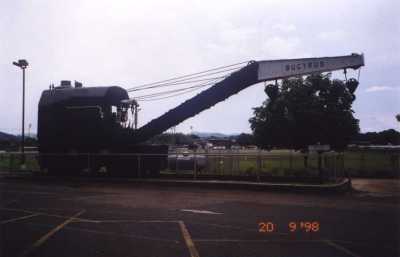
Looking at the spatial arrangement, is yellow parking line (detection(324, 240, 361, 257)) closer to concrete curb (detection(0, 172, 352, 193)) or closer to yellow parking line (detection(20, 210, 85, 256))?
yellow parking line (detection(20, 210, 85, 256))

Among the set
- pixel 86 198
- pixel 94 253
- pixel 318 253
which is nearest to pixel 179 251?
pixel 94 253

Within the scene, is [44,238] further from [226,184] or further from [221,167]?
[221,167]

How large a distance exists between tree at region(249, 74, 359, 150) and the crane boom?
12940mm

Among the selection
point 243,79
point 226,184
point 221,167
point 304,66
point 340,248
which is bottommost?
point 340,248

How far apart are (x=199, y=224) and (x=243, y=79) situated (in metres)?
12.1

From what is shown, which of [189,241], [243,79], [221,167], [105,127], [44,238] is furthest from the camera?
[221,167]

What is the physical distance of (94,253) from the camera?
24.5 ft

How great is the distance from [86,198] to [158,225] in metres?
5.72

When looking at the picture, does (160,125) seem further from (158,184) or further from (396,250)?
(396,250)

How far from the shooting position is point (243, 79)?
21.2 metres

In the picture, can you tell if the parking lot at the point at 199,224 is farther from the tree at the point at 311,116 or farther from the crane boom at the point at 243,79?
the tree at the point at 311,116
